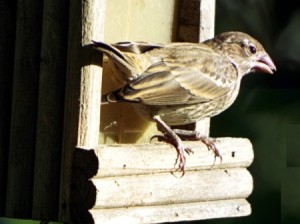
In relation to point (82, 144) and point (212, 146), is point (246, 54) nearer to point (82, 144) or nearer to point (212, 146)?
point (212, 146)

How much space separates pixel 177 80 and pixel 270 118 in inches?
66.0

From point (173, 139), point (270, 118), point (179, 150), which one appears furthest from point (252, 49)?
point (179, 150)

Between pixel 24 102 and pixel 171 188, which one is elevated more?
pixel 24 102

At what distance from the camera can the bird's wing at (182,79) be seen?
7879 millimetres

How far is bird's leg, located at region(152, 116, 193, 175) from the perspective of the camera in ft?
25.6

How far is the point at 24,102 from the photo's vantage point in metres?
7.70

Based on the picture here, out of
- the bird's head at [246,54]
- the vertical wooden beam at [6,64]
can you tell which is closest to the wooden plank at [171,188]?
the vertical wooden beam at [6,64]

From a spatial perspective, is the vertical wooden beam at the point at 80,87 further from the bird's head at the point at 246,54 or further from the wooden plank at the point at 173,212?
the bird's head at the point at 246,54

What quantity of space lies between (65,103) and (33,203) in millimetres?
490

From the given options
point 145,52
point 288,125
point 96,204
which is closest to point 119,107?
point 145,52

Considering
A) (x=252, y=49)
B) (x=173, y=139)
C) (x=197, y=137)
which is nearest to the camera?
(x=173, y=139)

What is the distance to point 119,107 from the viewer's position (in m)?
8.02

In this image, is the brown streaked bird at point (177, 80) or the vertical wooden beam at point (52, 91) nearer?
the vertical wooden beam at point (52, 91)

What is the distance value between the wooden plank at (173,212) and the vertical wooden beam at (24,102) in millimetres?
465
